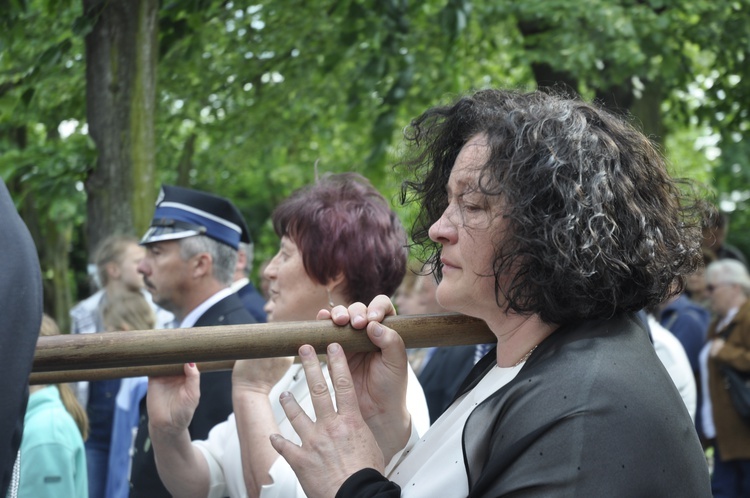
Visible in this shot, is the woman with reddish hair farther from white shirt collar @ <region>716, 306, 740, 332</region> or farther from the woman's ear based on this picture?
white shirt collar @ <region>716, 306, 740, 332</region>

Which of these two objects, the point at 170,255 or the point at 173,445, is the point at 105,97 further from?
the point at 173,445

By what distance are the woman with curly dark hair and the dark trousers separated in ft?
17.1

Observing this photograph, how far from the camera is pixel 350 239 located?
3.09 metres

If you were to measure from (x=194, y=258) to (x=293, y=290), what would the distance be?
117 centimetres

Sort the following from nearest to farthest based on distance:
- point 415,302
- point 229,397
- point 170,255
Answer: point 229,397, point 170,255, point 415,302

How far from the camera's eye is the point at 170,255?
4.19 metres

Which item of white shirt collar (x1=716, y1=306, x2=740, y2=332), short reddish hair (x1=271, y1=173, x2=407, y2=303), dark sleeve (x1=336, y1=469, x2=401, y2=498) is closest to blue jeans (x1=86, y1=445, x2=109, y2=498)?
short reddish hair (x1=271, y1=173, x2=407, y2=303)

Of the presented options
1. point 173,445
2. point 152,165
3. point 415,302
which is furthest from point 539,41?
point 173,445

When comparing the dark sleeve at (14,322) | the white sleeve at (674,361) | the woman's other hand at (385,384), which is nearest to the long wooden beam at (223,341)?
the woman's other hand at (385,384)

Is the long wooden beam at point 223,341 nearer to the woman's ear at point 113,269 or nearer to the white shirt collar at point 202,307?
the white shirt collar at point 202,307

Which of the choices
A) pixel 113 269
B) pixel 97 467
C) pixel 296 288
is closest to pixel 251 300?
pixel 113 269

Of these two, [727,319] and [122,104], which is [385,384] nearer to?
[122,104]

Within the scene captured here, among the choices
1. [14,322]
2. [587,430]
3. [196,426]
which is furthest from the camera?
[196,426]

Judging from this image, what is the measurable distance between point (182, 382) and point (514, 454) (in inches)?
55.1
